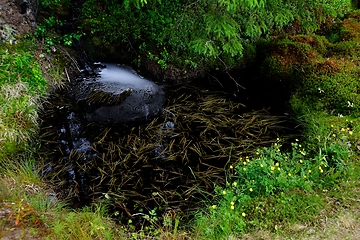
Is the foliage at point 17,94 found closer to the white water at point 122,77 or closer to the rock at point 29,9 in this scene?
the rock at point 29,9

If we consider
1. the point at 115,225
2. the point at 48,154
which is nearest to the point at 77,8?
the point at 48,154

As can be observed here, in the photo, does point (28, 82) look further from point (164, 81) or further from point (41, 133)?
point (164, 81)

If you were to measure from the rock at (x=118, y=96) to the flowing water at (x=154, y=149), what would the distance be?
7.1 inches

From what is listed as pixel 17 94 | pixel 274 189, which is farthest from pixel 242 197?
pixel 17 94

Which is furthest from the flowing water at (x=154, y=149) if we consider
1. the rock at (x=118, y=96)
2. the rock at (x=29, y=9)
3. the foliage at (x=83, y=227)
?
the rock at (x=29, y=9)

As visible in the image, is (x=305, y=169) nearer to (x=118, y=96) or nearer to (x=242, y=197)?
(x=242, y=197)

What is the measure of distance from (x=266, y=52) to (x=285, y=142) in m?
3.24

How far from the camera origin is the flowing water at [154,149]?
4.86 meters

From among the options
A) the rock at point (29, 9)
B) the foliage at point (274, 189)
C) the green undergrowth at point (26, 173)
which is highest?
the rock at point (29, 9)

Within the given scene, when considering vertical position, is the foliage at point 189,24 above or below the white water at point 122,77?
above

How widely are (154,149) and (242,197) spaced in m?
2.01

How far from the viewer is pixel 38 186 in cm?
461

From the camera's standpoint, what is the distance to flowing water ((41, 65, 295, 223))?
486 centimetres

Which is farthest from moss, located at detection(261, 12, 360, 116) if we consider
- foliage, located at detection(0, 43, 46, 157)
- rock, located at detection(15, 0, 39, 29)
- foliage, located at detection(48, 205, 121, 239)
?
rock, located at detection(15, 0, 39, 29)
